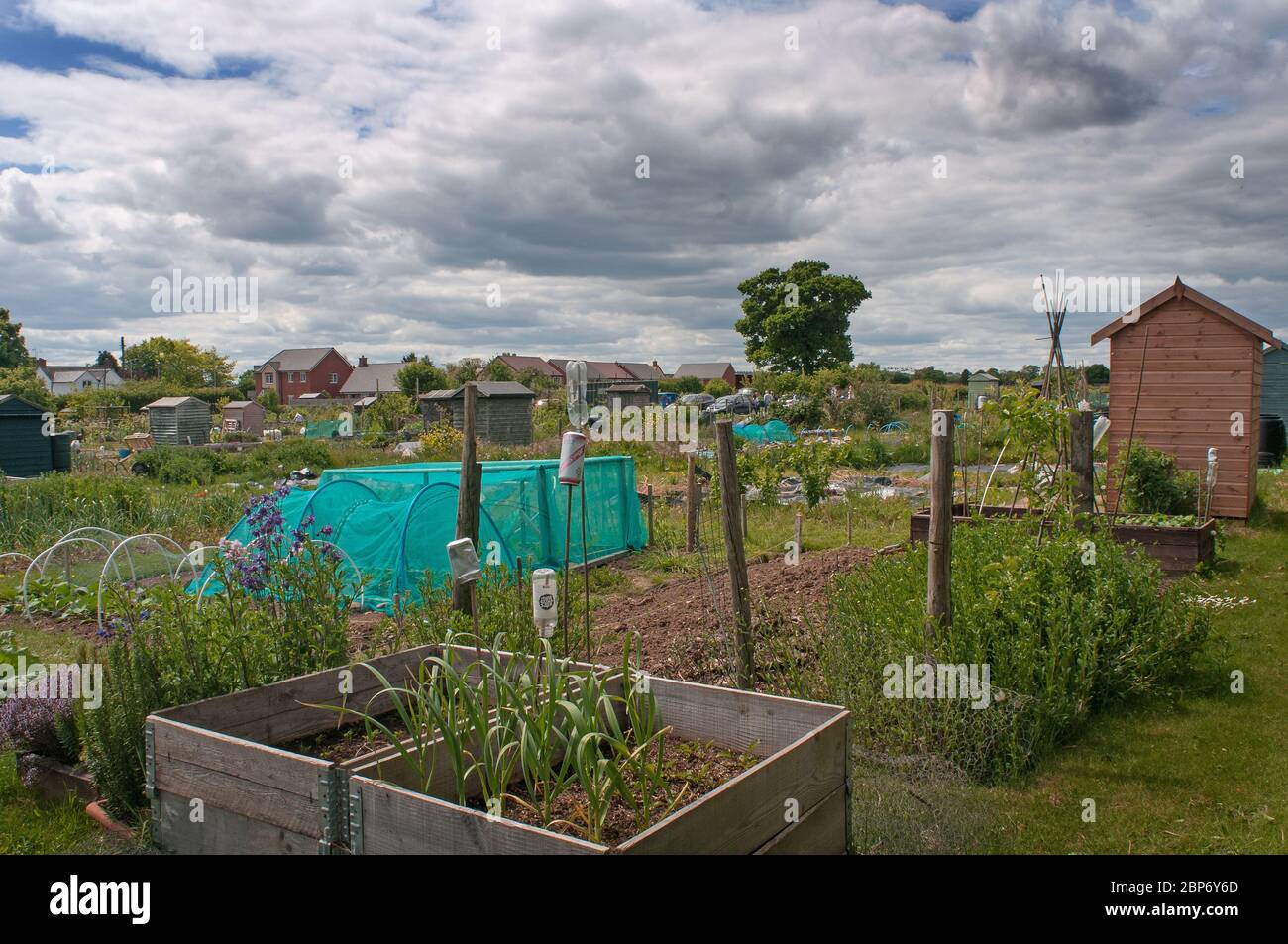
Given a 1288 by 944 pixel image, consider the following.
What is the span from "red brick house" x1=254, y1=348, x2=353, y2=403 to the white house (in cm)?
1386

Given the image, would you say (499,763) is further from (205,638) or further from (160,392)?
(160,392)

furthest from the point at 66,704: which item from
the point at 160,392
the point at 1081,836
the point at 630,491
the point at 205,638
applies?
the point at 160,392

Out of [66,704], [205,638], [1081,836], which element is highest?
[205,638]

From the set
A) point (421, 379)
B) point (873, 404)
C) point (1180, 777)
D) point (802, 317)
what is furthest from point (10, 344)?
point (1180, 777)

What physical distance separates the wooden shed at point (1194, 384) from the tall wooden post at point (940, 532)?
8.16 meters

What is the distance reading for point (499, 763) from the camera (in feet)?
10.6

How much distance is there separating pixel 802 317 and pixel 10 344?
55510 millimetres

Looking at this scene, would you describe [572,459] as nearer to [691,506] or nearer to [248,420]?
[691,506]

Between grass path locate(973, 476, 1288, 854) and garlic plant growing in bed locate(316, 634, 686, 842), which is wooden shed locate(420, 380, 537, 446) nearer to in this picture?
grass path locate(973, 476, 1288, 854)

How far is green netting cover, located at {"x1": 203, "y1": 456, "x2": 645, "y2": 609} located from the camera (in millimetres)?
9898

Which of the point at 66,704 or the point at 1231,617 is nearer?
the point at 66,704

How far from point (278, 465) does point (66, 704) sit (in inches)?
695

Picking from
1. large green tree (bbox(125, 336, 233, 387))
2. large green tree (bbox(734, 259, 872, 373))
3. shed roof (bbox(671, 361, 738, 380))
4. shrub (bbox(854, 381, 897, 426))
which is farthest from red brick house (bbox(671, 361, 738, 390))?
shrub (bbox(854, 381, 897, 426))

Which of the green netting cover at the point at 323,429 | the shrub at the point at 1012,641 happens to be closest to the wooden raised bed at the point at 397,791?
the shrub at the point at 1012,641
